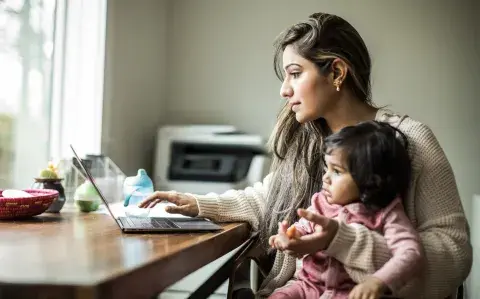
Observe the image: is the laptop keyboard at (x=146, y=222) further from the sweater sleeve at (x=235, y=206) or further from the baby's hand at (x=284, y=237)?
the baby's hand at (x=284, y=237)

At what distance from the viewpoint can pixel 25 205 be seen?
1.40m

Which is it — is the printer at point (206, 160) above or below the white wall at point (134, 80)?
below

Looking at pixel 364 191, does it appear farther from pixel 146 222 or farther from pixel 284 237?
pixel 146 222

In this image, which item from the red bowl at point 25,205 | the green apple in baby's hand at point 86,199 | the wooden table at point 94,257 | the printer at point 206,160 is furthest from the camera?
Answer: the printer at point 206,160

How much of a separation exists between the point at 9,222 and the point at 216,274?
2.00ft

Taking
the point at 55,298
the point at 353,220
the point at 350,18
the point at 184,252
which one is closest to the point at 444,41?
the point at 350,18

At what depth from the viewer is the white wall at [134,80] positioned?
8.02 feet

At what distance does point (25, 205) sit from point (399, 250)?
902 mm

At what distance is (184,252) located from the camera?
3.41 ft

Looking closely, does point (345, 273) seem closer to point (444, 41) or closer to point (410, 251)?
point (410, 251)

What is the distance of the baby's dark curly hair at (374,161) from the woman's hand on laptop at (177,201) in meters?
0.47

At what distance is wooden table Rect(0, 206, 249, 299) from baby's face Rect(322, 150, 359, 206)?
0.28m

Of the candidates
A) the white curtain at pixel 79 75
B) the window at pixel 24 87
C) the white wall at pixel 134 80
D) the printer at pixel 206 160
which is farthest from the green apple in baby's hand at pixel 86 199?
the printer at pixel 206 160

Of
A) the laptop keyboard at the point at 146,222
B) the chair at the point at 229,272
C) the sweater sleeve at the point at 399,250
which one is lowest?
the chair at the point at 229,272
